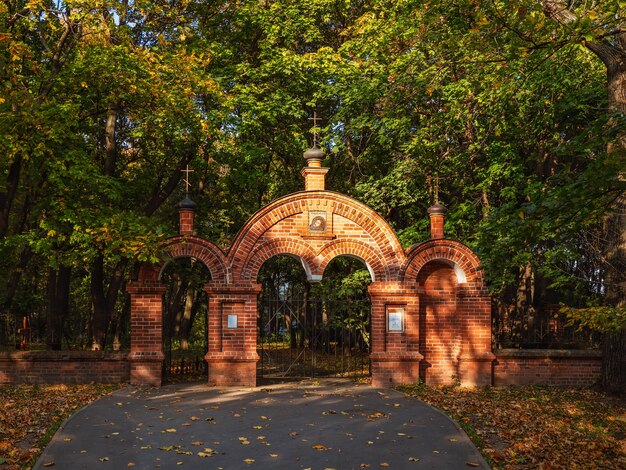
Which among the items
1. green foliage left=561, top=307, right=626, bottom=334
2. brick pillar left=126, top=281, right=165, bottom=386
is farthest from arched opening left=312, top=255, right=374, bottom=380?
green foliage left=561, top=307, right=626, bottom=334

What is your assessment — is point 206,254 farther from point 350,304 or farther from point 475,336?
point 475,336

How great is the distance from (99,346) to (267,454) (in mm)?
10231

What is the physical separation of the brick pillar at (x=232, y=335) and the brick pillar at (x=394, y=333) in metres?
2.65

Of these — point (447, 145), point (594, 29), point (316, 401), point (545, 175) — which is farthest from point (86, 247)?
point (545, 175)

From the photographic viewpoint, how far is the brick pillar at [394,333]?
15.3 meters

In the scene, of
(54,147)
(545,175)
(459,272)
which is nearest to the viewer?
(54,147)

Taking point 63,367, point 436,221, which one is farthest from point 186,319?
point 436,221

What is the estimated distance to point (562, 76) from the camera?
16250 mm

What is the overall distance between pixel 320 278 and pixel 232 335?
7.47ft

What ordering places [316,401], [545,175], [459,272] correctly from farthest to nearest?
[545,175] < [459,272] < [316,401]

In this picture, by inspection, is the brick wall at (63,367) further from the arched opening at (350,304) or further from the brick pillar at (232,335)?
the arched opening at (350,304)

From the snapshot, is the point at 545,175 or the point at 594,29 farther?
the point at 545,175

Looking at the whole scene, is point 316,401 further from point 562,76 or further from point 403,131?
point 562,76

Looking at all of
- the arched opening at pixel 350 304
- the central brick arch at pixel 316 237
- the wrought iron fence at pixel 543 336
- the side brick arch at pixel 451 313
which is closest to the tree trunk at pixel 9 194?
the central brick arch at pixel 316 237
